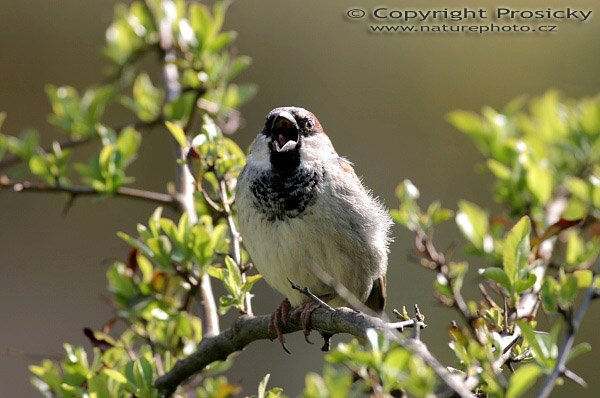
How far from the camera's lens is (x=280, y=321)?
72.4 inches

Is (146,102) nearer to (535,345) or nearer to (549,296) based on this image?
(549,296)

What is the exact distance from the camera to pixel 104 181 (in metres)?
1.92

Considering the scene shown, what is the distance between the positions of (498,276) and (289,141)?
0.92 m

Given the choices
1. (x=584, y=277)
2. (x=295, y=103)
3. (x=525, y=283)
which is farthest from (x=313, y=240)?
(x=295, y=103)

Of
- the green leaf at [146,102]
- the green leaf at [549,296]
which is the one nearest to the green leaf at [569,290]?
the green leaf at [549,296]

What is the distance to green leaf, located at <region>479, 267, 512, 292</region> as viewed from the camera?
137 cm

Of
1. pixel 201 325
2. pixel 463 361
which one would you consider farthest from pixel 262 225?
pixel 463 361

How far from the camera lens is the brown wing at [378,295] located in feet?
7.63

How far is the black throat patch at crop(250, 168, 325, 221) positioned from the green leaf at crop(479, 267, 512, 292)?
0.74 meters

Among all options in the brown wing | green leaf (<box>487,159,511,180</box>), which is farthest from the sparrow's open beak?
green leaf (<box>487,159,511,180</box>)

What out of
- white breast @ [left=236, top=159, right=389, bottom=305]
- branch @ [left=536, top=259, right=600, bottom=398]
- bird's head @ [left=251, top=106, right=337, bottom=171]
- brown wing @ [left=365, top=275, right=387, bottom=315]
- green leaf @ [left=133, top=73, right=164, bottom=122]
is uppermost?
green leaf @ [left=133, top=73, right=164, bottom=122]

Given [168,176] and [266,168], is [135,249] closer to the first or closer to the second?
[266,168]

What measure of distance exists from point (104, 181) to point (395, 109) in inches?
109

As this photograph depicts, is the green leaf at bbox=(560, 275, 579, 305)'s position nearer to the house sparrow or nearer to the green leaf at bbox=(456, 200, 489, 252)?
the green leaf at bbox=(456, 200, 489, 252)
